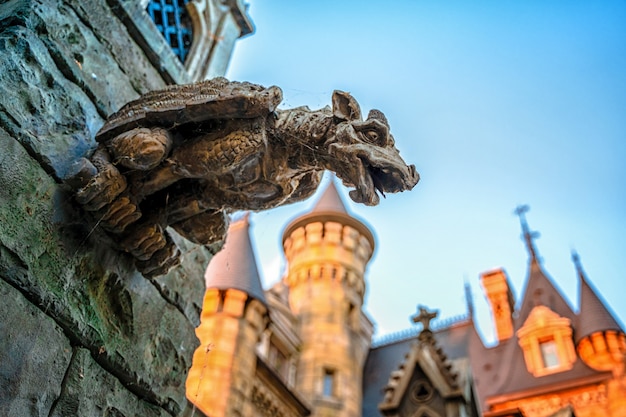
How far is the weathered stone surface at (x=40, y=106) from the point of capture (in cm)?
259

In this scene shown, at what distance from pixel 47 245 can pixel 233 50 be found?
10.2 feet

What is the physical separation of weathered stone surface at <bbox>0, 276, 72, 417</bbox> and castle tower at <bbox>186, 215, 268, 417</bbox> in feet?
30.1

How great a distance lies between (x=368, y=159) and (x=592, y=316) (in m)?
18.7

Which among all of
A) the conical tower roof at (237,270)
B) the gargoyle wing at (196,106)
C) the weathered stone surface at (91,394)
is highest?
the conical tower roof at (237,270)

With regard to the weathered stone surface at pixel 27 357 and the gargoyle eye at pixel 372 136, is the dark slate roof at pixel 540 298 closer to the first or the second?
the gargoyle eye at pixel 372 136

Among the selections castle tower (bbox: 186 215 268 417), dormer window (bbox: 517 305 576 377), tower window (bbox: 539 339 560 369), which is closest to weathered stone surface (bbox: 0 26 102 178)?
castle tower (bbox: 186 215 268 417)

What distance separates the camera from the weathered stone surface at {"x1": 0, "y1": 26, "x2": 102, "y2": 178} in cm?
259

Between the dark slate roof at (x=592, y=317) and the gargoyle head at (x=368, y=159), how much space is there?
1794 centimetres

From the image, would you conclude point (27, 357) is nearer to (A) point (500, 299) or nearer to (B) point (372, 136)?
A: (B) point (372, 136)

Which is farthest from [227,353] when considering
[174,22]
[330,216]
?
[174,22]

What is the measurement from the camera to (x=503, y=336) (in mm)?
24453

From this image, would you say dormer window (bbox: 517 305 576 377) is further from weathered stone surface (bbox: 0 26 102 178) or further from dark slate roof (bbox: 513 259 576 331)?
weathered stone surface (bbox: 0 26 102 178)

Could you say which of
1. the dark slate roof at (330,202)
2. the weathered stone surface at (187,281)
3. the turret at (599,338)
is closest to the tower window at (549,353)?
the turret at (599,338)

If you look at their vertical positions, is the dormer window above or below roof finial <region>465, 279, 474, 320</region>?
below
